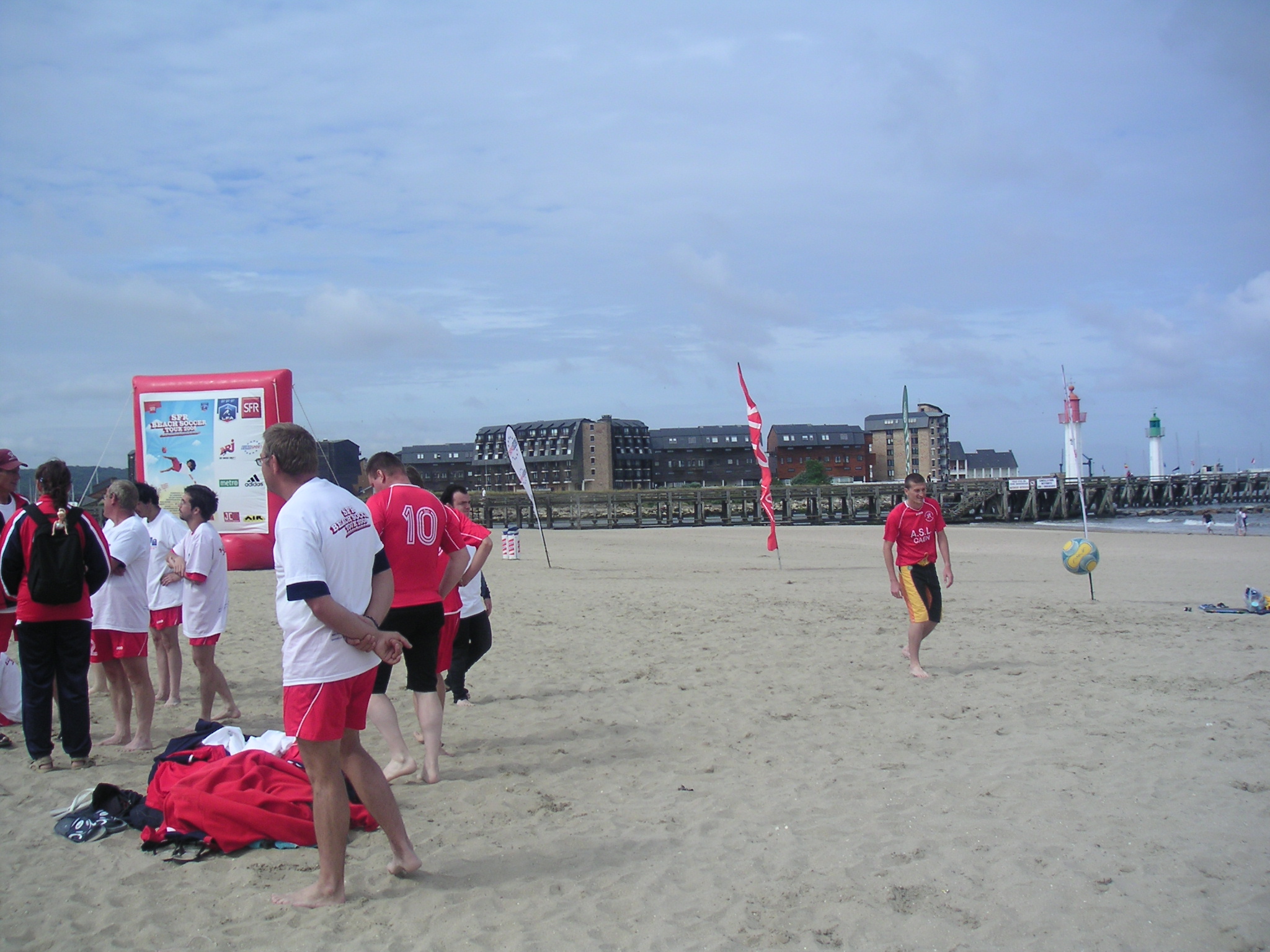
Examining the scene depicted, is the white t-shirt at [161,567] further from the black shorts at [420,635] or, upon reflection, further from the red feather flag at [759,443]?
the red feather flag at [759,443]

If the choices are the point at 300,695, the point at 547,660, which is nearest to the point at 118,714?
the point at 300,695

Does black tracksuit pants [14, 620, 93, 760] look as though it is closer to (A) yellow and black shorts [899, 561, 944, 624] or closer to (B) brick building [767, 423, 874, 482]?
(A) yellow and black shorts [899, 561, 944, 624]

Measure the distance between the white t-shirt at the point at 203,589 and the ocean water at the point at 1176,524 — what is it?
113ft

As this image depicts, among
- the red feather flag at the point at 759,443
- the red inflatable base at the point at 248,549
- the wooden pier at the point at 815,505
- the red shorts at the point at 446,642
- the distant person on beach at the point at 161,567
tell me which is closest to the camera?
the red shorts at the point at 446,642

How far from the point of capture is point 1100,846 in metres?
3.62

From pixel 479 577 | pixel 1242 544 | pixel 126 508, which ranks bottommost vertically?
pixel 1242 544

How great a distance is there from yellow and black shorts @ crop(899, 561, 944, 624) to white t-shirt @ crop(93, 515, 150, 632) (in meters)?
5.51

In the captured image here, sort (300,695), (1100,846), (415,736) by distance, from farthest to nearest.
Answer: (415,736)
(1100,846)
(300,695)

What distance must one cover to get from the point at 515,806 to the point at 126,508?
3.12 meters

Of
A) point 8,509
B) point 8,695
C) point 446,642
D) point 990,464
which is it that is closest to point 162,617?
point 8,695

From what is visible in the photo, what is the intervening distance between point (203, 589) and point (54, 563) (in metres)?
1.23

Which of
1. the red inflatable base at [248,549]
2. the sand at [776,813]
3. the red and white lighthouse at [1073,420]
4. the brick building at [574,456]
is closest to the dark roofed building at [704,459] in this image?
the brick building at [574,456]

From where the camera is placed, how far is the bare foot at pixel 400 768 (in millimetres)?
4629

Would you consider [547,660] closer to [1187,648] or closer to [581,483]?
[1187,648]
